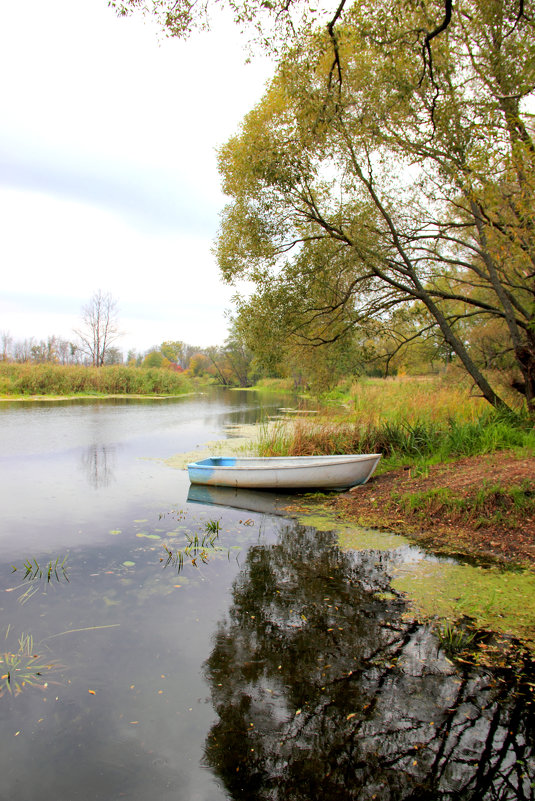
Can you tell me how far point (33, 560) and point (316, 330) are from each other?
788cm

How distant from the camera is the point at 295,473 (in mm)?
8609

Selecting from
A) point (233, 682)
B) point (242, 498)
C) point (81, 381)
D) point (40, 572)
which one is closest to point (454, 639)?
point (233, 682)

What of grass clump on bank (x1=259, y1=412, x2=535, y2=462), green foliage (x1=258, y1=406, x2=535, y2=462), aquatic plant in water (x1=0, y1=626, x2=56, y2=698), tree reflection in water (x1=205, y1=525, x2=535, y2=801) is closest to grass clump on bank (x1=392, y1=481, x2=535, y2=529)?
grass clump on bank (x1=259, y1=412, x2=535, y2=462)

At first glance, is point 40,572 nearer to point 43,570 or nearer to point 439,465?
point 43,570

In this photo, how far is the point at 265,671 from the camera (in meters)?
3.35

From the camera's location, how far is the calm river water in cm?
249

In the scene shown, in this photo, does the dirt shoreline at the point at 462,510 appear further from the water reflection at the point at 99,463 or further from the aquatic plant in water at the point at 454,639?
the water reflection at the point at 99,463

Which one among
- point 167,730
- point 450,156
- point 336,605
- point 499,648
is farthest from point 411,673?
point 450,156

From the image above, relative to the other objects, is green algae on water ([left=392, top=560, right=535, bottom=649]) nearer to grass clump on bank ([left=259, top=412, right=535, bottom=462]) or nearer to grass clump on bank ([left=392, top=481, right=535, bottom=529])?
grass clump on bank ([left=392, top=481, right=535, bottom=529])

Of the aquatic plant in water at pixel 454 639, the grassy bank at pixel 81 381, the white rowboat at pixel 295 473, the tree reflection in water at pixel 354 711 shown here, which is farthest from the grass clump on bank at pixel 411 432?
the grassy bank at pixel 81 381

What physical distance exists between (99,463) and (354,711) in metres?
9.59

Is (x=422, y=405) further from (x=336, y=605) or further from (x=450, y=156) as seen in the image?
(x=336, y=605)

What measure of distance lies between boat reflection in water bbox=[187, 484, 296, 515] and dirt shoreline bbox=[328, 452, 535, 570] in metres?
0.97

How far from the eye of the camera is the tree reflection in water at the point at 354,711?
241 centimetres
